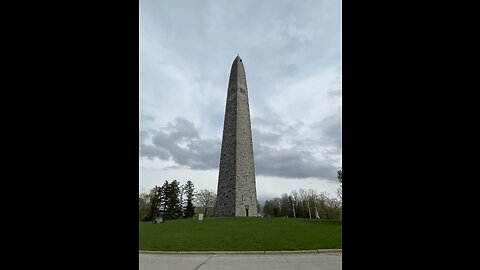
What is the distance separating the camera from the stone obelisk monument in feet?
83.9

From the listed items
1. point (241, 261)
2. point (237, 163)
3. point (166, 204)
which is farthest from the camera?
point (166, 204)

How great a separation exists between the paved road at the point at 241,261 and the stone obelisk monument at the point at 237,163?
1722 centimetres

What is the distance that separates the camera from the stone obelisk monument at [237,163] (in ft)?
83.9

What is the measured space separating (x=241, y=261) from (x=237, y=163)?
62.7 feet

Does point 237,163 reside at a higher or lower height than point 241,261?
higher

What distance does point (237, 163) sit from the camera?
26031 millimetres

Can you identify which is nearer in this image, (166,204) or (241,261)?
(241,261)

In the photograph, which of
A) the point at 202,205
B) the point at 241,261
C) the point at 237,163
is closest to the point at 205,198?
the point at 202,205

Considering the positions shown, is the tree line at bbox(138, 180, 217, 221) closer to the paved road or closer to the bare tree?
the bare tree

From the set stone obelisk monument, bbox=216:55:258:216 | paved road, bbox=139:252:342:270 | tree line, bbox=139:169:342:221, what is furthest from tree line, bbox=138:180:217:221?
paved road, bbox=139:252:342:270

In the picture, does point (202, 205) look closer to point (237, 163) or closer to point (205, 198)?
point (205, 198)
